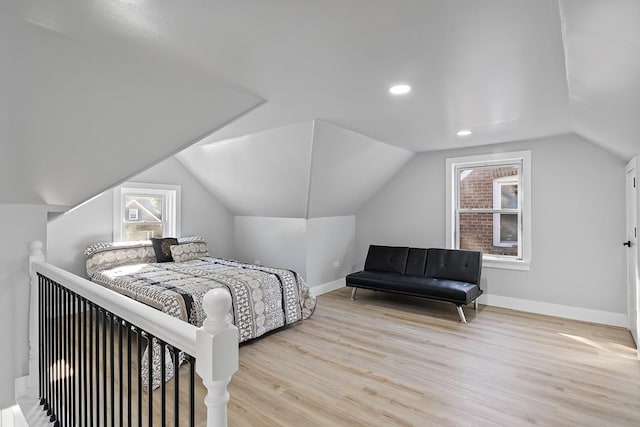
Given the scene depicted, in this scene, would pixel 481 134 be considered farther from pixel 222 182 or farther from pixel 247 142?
pixel 222 182

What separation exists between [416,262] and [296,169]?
2.15 m

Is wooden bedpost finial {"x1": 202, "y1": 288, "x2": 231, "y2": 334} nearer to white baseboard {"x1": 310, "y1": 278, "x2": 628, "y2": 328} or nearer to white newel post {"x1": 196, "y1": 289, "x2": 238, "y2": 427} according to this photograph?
white newel post {"x1": 196, "y1": 289, "x2": 238, "y2": 427}

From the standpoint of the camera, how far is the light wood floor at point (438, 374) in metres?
2.15

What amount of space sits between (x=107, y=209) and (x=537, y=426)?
4.88 metres

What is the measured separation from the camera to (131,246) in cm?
438

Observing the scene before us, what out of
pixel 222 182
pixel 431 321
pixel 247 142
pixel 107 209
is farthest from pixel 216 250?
pixel 431 321

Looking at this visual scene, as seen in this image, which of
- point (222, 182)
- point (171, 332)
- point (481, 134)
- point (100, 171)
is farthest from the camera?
point (222, 182)

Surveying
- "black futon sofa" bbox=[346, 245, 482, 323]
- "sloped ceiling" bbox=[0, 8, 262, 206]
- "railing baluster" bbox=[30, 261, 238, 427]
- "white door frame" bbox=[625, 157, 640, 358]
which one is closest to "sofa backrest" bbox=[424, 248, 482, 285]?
"black futon sofa" bbox=[346, 245, 482, 323]

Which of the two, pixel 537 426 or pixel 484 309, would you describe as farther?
pixel 484 309

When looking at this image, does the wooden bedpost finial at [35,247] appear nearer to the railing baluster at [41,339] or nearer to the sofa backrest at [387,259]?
the railing baluster at [41,339]

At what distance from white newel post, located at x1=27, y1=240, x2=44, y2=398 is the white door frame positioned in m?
4.68

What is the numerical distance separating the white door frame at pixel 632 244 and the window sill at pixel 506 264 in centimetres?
96

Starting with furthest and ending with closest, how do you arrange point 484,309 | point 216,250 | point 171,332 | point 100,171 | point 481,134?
point 216,250 → point 484,309 → point 481,134 → point 100,171 → point 171,332

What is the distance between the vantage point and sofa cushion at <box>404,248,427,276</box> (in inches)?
185
